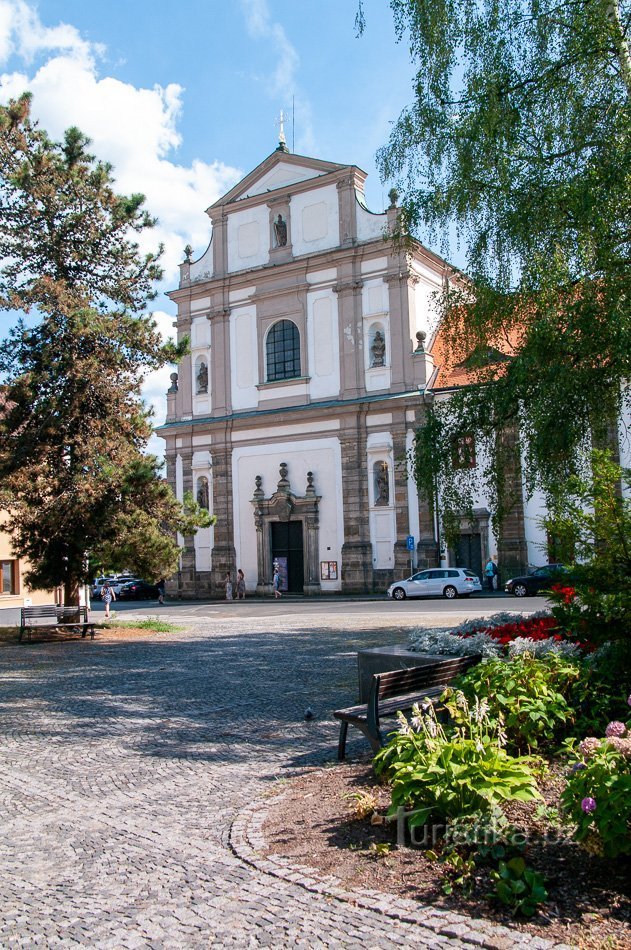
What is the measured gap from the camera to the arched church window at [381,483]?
36.8 meters

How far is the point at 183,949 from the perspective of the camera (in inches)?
151

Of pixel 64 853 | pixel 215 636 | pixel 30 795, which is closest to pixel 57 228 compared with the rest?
pixel 215 636

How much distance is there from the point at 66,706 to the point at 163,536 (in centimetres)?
886

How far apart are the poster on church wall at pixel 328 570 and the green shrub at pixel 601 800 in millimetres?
33232

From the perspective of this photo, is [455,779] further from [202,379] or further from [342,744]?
[202,379]

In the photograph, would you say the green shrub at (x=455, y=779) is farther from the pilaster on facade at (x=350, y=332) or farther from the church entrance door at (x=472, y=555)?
the pilaster on facade at (x=350, y=332)

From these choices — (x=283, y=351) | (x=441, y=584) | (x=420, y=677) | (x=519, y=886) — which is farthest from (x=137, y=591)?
(x=519, y=886)

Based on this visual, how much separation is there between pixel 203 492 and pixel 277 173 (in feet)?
53.2

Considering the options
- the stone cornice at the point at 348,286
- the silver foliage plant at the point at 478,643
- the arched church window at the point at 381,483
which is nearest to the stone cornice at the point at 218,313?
the stone cornice at the point at 348,286

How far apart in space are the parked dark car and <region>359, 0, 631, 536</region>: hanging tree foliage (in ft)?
122

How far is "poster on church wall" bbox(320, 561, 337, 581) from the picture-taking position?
123 feet

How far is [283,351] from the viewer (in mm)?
40719

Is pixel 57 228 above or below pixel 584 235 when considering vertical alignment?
above

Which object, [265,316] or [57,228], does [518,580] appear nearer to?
[265,316]
